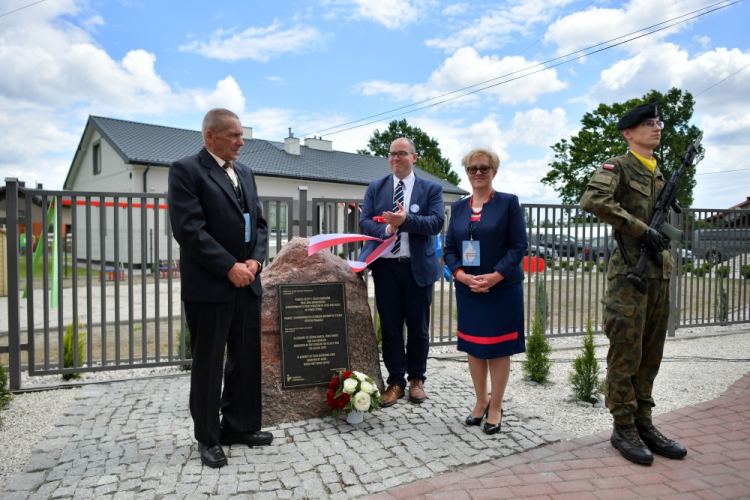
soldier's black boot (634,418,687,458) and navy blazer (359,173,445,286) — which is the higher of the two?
navy blazer (359,173,445,286)

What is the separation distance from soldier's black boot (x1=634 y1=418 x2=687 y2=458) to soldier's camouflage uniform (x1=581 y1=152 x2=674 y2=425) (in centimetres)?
7

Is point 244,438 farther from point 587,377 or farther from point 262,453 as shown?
point 587,377

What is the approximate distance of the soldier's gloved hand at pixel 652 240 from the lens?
3.23m

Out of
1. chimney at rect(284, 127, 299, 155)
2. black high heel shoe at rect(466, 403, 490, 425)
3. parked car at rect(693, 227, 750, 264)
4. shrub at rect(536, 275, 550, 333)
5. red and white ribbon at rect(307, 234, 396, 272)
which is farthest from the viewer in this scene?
chimney at rect(284, 127, 299, 155)

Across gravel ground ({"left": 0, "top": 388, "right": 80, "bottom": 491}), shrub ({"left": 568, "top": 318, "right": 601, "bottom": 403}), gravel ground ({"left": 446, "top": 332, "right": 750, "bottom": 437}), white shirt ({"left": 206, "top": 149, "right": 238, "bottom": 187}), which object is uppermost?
white shirt ({"left": 206, "top": 149, "right": 238, "bottom": 187})

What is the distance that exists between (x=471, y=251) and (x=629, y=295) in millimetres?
1079

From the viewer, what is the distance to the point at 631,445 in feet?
11.0

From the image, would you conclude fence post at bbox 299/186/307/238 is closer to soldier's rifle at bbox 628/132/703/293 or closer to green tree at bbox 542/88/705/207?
soldier's rifle at bbox 628/132/703/293

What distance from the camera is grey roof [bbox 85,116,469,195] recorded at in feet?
76.2

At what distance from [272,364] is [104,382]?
86.0 inches

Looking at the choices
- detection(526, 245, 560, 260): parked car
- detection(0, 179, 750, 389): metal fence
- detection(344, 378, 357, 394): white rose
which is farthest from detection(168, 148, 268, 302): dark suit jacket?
detection(526, 245, 560, 260): parked car

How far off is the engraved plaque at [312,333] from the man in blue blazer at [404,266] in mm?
419

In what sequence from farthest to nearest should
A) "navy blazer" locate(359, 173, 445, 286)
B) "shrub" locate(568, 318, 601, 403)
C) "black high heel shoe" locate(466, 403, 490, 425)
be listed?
"shrub" locate(568, 318, 601, 403)
"navy blazer" locate(359, 173, 445, 286)
"black high heel shoe" locate(466, 403, 490, 425)

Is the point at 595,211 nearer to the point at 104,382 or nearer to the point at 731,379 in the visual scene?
the point at 731,379
